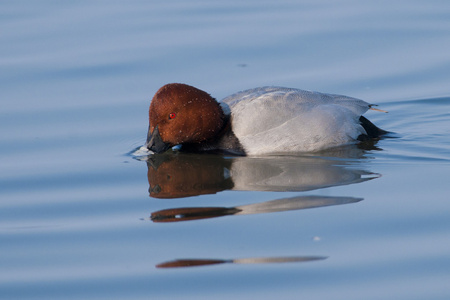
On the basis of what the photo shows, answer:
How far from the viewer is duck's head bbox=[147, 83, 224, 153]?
Result: 6562mm

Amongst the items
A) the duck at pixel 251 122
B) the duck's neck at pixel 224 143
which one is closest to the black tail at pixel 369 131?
the duck at pixel 251 122

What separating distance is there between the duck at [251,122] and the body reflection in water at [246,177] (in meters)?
0.13

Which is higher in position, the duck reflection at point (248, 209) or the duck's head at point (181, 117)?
the duck's head at point (181, 117)

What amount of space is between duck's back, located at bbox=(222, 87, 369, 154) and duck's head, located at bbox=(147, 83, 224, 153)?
0.64 feet

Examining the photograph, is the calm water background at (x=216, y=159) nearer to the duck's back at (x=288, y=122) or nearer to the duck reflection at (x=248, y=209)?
the duck reflection at (x=248, y=209)

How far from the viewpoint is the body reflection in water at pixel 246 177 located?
5.10 metres

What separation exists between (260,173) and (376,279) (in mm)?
2041

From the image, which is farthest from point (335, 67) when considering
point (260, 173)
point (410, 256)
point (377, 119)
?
point (410, 256)

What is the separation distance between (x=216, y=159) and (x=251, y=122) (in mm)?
425

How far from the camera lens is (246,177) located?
5.86 meters

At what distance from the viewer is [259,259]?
170 inches

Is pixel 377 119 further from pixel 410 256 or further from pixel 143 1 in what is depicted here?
pixel 143 1

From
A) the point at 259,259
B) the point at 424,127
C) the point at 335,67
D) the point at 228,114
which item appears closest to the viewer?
the point at 259,259

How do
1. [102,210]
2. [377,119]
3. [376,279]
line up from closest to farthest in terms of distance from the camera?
[376,279], [102,210], [377,119]
